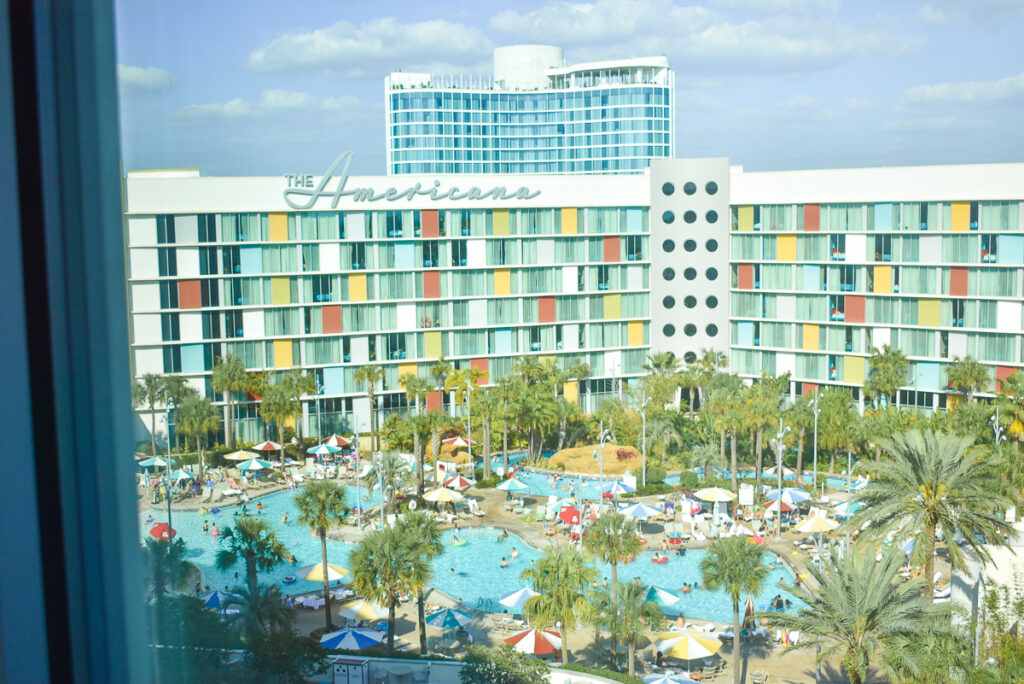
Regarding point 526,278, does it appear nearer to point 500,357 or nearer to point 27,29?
point 500,357

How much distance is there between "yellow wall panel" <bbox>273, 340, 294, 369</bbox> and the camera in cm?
1877

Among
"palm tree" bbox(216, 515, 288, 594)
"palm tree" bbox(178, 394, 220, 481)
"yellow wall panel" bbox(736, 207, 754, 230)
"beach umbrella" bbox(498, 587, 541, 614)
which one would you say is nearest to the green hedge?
"beach umbrella" bbox(498, 587, 541, 614)

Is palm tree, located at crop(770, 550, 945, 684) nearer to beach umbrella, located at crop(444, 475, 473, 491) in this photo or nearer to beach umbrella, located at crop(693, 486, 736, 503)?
beach umbrella, located at crop(693, 486, 736, 503)

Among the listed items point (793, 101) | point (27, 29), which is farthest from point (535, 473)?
point (27, 29)

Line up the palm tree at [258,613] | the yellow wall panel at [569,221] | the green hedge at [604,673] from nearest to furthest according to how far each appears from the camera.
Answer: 1. the palm tree at [258,613]
2. the green hedge at [604,673]
3. the yellow wall panel at [569,221]

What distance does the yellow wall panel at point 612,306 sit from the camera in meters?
22.0

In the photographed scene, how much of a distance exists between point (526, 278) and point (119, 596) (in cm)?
1959

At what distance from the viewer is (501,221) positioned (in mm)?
21047

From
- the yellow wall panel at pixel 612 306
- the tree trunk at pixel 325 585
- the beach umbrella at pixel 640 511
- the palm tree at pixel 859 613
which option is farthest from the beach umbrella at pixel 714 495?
the yellow wall panel at pixel 612 306

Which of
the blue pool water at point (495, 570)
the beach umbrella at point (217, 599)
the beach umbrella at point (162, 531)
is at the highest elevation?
the beach umbrella at point (162, 531)

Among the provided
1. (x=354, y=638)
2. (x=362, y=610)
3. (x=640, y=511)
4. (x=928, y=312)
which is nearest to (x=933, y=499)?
(x=354, y=638)

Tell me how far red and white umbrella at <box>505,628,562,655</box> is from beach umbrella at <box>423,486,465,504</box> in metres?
5.39

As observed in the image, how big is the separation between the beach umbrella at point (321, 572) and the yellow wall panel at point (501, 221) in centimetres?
1103

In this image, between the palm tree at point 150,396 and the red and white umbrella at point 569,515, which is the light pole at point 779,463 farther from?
the palm tree at point 150,396
